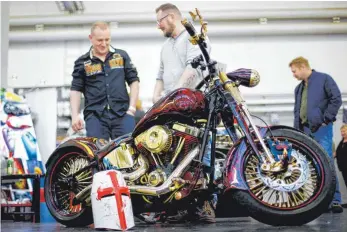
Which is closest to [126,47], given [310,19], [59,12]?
[59,12]

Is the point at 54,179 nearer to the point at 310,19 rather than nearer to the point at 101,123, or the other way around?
the point at 101,123

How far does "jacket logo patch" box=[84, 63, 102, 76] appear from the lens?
380cm

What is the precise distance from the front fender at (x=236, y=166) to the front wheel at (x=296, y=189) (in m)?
0.03

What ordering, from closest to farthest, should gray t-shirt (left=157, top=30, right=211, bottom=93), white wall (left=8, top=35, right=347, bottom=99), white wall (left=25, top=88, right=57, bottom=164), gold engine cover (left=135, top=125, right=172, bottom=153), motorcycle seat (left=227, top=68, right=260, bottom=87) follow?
motorcycle seat (left=227, top=68, right=260, bottom=87) < gold engine cover (left=135, top=125, right=172, bottom=153) < gray t-shirt (left=157, top=30, right=211, bottom=93) < white wall (left=25, top=88, right=57, bottom=164) < white wall (left=8, top=35, right=347, bottom=99)

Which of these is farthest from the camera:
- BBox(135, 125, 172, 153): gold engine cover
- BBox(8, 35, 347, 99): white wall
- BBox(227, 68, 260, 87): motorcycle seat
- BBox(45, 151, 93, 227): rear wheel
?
BBox(8, 35, 347, 99): white wall

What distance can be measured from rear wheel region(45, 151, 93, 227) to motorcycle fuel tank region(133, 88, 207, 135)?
2.10ft

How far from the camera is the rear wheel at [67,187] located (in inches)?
129

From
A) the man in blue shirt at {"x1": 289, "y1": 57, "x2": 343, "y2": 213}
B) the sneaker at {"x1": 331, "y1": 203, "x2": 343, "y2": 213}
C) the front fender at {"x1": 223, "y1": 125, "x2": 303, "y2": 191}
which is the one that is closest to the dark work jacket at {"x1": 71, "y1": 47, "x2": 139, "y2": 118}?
the front fender at {"x1": 223, "y1": 125, "x2": 303, "y2": 191}

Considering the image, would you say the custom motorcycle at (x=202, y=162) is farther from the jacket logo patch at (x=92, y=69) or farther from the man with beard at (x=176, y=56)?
the jacket logo patch at (x=92, y=69)

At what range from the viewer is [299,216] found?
8.34 feet

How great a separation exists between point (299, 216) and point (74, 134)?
3855 millimetres

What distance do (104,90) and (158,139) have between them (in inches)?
38.7

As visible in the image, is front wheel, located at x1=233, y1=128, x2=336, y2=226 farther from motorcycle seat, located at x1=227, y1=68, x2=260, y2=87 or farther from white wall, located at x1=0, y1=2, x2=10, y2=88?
white wall, located at x1=0, y1=2, x2=10, y2=88

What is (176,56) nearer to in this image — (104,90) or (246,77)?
(104,90)
